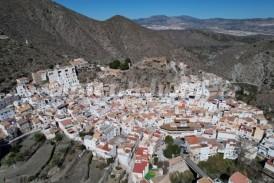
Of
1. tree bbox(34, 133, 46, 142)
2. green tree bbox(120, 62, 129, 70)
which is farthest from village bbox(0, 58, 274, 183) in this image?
green tree bbox(120, 62, 129, 70)

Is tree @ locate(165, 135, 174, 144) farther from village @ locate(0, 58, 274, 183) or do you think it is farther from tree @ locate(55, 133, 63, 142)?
tree @ locate(55, 133, 63, 142)

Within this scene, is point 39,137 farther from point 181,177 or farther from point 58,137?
point 181,177

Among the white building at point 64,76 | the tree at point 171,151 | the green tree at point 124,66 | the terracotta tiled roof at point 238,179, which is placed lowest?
the terracotta tiled roof at point 238,179

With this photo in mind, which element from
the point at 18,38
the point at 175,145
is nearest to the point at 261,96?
the point at 175,145

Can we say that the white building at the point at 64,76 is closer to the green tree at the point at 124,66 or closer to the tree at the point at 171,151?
the green tree at the point at 124,66

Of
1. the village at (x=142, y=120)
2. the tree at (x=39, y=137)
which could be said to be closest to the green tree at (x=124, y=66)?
the village at (x=142, y=120)

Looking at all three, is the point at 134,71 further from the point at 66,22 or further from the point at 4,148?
the point at 66,22
